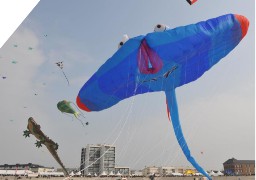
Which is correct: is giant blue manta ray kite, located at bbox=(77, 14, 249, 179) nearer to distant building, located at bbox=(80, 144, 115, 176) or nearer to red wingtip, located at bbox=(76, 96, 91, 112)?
red wingtip, located at bbox=(76, 96, 91, 112)

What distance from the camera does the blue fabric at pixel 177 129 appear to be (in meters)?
4.13

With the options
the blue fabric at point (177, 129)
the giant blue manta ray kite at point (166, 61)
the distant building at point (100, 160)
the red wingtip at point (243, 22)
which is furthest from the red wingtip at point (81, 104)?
the distant building at point (100, 160)

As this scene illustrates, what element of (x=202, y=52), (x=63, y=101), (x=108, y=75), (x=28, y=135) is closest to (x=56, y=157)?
(x=28, y=135)

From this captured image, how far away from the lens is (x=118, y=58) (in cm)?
370

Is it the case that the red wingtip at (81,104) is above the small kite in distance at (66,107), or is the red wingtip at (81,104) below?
below

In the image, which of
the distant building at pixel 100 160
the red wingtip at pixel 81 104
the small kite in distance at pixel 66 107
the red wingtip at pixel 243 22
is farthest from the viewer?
the distant building at pixel 100 160

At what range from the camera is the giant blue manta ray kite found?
3.55 meters

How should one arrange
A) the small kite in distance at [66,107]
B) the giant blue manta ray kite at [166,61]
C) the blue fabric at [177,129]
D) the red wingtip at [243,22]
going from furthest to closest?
the small kite in distance at [66,107] → the blue fabric at [177,129] → the red wingtip at [243,22] → the giant blue manta ray kite at [166,61]

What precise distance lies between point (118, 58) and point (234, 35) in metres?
1.68

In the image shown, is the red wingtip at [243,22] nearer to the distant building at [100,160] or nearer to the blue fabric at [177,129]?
the blue fabric at [177,129]

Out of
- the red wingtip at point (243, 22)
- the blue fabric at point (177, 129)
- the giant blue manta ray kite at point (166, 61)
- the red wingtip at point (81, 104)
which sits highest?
the red wingtip at point (243, 22)

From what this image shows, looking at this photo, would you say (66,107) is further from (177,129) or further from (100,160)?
(100,160)

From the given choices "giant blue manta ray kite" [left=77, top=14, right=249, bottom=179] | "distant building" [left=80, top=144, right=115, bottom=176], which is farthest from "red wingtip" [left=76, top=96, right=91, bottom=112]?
"distant building" [left=80, top=144, right=115, bottom=176]

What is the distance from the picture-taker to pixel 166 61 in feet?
12.6
